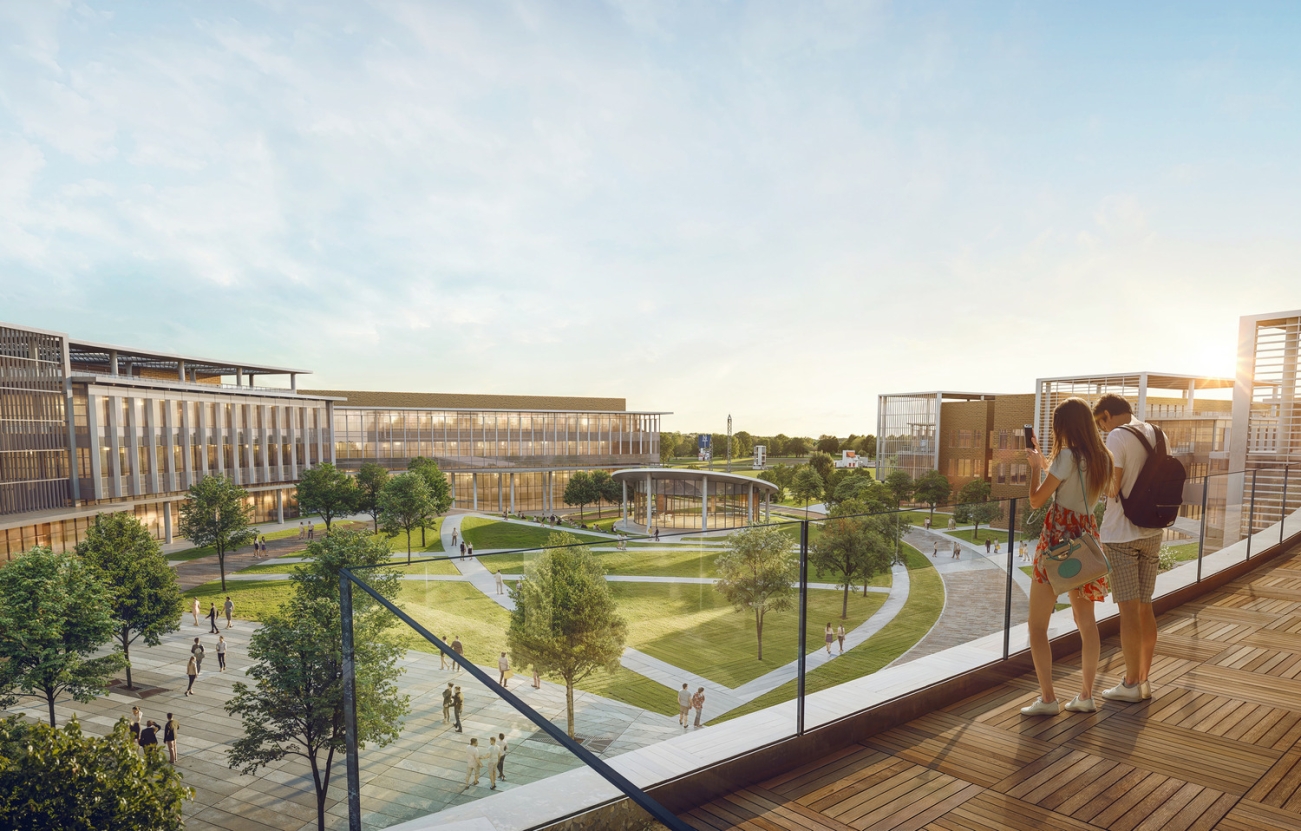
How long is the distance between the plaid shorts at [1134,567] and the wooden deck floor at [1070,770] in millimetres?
706

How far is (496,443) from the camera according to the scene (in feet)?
194

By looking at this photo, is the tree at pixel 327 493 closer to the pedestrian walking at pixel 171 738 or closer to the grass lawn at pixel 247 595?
the grass lawn at pixel 247 595

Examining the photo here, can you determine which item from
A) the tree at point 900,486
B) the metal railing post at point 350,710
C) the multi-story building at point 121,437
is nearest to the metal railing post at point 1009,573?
the metal railing post at point 350,710

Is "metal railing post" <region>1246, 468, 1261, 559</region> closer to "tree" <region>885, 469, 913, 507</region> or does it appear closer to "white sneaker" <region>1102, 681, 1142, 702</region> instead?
"white sneaker" <region>1102, 681, 1142, 702</region>

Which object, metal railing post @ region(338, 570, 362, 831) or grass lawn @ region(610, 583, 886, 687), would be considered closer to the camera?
metal railing post @ region(338, 570, 362, 831)

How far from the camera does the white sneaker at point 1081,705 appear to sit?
137 inches

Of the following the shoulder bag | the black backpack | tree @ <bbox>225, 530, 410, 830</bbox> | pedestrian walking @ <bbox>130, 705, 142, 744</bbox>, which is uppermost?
the black backpack

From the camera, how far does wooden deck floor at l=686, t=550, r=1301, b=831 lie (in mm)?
2480

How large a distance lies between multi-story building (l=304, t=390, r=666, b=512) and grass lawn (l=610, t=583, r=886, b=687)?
5581 centimetres

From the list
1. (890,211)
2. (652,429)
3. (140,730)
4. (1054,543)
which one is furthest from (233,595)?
(652,429)

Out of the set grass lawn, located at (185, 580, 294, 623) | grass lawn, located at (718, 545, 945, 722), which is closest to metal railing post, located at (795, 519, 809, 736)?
grass lawn, located at (718, 545, 945, 722)

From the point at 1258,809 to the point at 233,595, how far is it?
33.1m

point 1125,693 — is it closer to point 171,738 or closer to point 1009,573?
point 1009,573

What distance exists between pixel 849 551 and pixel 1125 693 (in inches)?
72.9
